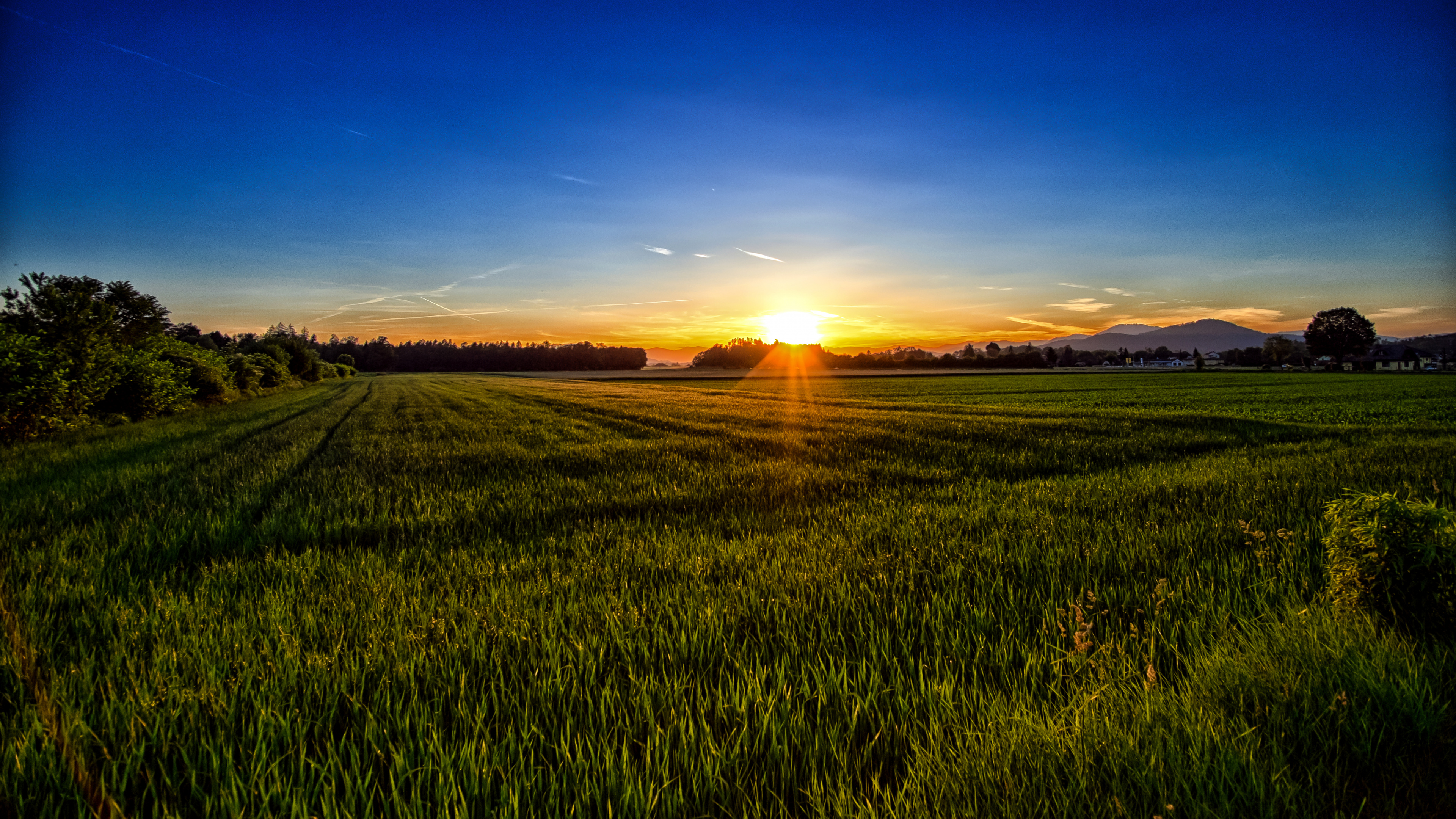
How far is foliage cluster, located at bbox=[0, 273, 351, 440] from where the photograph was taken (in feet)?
44.7

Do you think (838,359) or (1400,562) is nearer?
(1400,562)

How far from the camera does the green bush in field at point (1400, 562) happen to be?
2.45 m

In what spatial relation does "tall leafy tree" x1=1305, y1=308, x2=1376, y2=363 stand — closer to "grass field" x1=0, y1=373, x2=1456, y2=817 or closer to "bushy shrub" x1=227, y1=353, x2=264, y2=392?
"grass field" x1=0, y1=373, x2=1456, y2=817

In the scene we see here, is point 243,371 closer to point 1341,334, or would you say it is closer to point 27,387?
point 27,387

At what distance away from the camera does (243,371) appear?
3828 cm

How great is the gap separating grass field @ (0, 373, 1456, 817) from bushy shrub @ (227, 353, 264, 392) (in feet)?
130

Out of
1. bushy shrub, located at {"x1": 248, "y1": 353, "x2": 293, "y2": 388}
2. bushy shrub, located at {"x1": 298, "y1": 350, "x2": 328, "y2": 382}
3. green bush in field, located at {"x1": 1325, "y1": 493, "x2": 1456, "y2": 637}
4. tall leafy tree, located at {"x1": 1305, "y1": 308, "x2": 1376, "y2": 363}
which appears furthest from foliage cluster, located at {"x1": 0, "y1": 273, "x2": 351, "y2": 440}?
tall leafy tree, located at {"x1": 1305, "y1": 308, "x2": 1376, "y2": 363}

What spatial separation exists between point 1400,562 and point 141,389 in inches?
1200

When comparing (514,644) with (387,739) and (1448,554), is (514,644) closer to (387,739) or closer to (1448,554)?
(387,739)

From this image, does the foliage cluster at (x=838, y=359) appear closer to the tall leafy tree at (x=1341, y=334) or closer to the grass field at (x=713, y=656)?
the tall leafy tree at (x=1341, y=334)

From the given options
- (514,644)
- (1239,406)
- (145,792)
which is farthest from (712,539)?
(1239,406)

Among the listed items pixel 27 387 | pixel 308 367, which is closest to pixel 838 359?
pixel 308 367

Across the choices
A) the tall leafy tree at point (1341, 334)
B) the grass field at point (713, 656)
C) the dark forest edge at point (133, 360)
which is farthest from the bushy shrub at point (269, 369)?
the tall leafy tree at point (1341, 334)

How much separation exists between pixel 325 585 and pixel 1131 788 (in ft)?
15.9
